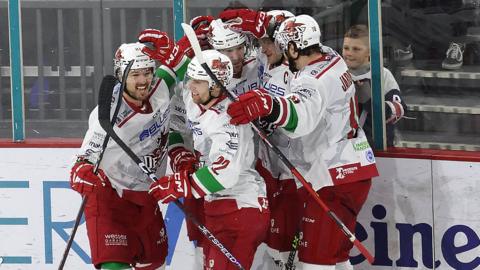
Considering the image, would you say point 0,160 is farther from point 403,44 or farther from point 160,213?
point 403,44

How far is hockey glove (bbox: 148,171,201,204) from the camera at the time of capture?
15.2ft

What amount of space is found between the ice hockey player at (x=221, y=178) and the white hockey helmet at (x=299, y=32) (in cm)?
26

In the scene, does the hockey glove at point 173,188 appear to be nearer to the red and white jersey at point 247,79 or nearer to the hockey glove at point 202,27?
the red and white jersey at point 247,79

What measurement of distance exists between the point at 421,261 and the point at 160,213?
119cm

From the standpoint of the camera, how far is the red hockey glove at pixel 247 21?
5008 millimetres

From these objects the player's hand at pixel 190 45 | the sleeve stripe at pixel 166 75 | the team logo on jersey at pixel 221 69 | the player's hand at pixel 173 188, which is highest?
the player's hand at pixel 190 45

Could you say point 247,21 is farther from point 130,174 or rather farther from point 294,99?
point 130,174

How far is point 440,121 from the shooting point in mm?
5242

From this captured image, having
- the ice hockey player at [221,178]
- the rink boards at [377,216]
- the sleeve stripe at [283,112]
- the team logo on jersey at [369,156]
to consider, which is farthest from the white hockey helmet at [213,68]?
the rink boards at [377,216]

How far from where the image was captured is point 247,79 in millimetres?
5129

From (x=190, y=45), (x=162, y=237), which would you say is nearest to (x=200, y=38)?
(x=190, y=45)

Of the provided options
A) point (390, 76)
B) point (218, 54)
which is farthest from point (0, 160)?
point (390, 76)

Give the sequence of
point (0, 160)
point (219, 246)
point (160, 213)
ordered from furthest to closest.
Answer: point (0, 160) < point (160, 213) < point (219, 246)

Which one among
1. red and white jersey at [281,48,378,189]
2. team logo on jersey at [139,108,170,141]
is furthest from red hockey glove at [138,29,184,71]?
red and white jersey at [281,48,378,189]
